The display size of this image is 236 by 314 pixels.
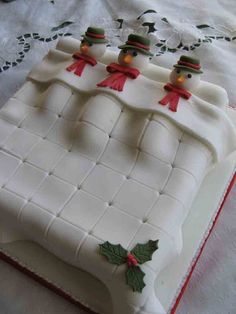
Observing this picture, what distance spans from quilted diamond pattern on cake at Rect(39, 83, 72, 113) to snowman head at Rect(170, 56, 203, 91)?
22 centimetres

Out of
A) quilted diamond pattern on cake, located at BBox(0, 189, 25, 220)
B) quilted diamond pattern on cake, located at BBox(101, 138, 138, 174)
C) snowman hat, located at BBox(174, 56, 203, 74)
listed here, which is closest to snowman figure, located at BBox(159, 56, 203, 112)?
snowman hat, located at BBox(174, 56, 203, 74)

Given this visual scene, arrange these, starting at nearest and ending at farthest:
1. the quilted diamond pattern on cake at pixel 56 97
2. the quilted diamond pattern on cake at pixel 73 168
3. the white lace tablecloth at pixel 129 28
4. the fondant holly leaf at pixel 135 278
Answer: the fondant holly leaf at pixel 135 278 → the quilted diamond pattern on cake at pixel 73 168 → the quilted diamond pattern on cake at pixel 56 97 → the white lace tablecloth at pixel 129 28

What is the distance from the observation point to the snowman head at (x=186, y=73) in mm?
841

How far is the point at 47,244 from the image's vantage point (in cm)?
73

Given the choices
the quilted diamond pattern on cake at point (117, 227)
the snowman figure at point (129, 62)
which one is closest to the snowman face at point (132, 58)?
the snowman figure at point (129, 62)

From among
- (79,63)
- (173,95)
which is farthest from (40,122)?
(173,95)

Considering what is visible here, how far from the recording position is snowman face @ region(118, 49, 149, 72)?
879 millimetres

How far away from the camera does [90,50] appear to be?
927mm

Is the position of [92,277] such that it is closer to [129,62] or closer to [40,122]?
[40,122]

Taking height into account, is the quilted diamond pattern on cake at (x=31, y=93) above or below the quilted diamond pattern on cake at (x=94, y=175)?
above

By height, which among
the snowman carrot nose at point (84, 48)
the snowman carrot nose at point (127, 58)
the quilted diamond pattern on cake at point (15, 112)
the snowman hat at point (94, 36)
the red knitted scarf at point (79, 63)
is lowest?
the quilted diamond pattern on cake at point (15, 112)

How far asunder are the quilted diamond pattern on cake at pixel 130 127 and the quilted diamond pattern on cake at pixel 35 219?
0.66 feet

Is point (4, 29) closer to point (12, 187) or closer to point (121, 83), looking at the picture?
point (121, 83)

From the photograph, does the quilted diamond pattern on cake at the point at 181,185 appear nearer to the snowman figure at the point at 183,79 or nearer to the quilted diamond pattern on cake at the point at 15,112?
the snowman figure at the point at 183,79
